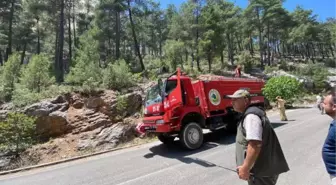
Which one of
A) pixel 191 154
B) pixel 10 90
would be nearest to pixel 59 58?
pixel 10 90

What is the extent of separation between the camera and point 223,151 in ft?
25.3

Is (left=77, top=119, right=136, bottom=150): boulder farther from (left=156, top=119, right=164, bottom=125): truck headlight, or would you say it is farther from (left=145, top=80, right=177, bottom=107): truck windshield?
(left=156, top=119, right=164, bottom=125): truck headlight

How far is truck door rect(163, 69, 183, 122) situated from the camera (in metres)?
7.90

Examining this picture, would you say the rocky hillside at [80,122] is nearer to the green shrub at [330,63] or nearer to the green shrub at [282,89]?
the green shrub at [282,89]

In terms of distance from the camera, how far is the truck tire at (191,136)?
8070mm

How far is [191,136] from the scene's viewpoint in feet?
27.1

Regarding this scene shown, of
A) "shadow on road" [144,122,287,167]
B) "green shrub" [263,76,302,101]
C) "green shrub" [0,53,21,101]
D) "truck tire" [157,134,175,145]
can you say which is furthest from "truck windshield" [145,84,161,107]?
"green shrub" [263,76,302,101]

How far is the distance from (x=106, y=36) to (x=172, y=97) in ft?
90.3

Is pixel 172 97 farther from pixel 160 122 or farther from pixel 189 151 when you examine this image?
pixel 189 151

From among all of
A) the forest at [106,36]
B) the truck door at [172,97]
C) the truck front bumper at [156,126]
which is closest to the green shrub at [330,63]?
the forest at [106,36]

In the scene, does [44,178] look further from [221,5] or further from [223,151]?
[221,5]

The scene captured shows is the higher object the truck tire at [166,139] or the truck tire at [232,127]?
the truck tire at [232,127]

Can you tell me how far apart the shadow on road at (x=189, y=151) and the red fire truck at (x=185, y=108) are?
32 cm

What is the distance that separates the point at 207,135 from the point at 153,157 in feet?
11.5
